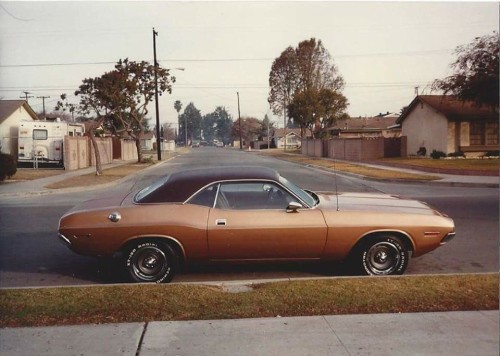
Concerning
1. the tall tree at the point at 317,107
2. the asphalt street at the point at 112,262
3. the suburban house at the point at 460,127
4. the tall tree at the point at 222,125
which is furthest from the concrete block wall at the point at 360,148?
the tall tree at the point at 222,125

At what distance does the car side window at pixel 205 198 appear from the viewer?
5.97 meters

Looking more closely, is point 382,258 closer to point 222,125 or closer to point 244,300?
point 244,300

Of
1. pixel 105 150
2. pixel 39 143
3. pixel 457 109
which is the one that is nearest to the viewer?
pixel 39 143

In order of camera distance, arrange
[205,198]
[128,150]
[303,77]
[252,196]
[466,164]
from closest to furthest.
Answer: [205,198], [252,196], [466,164], [128,150], [303,77]

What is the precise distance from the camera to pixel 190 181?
242 inches

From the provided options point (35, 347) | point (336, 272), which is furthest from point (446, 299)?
point (35, 347)

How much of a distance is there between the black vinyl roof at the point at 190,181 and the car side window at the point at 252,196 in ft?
0.32

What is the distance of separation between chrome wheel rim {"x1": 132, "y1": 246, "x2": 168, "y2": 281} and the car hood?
6.64 ft

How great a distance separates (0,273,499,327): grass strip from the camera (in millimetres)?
4602

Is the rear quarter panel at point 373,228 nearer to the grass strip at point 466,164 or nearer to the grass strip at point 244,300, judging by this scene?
the grass strip at point 244,300

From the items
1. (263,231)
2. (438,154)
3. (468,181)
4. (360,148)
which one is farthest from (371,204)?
(360,148)

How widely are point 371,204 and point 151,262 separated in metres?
2.83

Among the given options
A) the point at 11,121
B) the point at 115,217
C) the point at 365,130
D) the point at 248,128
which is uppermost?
the point at 248,128

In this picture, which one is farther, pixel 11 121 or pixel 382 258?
pixel 11 121
